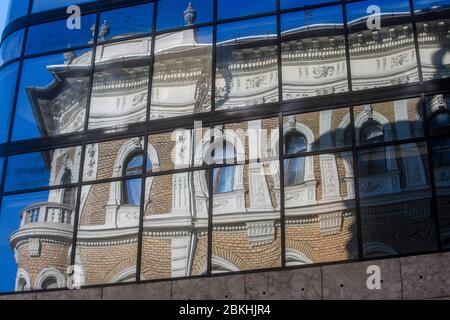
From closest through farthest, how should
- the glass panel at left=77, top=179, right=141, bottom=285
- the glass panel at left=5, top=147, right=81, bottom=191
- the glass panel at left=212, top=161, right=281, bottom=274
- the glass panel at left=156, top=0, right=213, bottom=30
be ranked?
the glass panel at left=212, top=161, right=281, bottom=274
the glass panel at left=77, top=179, right=141, bottom=285
the glass panel at left=5, top=147, right=81, bottom=191
the glass panel at left=156, top=0, right=213, bottom=30

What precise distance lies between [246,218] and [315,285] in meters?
2.37

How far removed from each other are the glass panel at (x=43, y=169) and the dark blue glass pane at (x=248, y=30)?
4.58 meters

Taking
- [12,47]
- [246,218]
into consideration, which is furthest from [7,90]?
[246,218]

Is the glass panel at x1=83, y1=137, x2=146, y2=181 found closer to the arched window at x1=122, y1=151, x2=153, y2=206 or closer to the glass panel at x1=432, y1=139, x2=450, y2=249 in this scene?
the arched window at x1=122, y1=151, x2=153, y2=206

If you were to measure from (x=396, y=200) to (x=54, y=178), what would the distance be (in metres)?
8.31

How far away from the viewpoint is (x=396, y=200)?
18.0m

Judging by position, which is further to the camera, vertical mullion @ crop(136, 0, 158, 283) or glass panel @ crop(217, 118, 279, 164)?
glass panel @ crop(217, 118, 279, 164)

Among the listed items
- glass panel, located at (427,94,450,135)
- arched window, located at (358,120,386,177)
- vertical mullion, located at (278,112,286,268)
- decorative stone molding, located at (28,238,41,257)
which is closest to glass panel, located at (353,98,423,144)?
arched window, located at (358,120,386,177)

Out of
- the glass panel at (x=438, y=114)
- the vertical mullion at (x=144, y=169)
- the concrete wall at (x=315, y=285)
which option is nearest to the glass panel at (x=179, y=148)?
the vertical mullion at (x=144, y=169)

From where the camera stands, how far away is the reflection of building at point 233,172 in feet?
59.6

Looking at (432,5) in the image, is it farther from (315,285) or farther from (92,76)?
(92,76)

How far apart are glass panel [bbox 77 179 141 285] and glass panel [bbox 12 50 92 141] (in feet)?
6.62

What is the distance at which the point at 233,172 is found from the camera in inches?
759

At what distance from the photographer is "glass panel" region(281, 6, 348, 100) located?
64.1 ft
